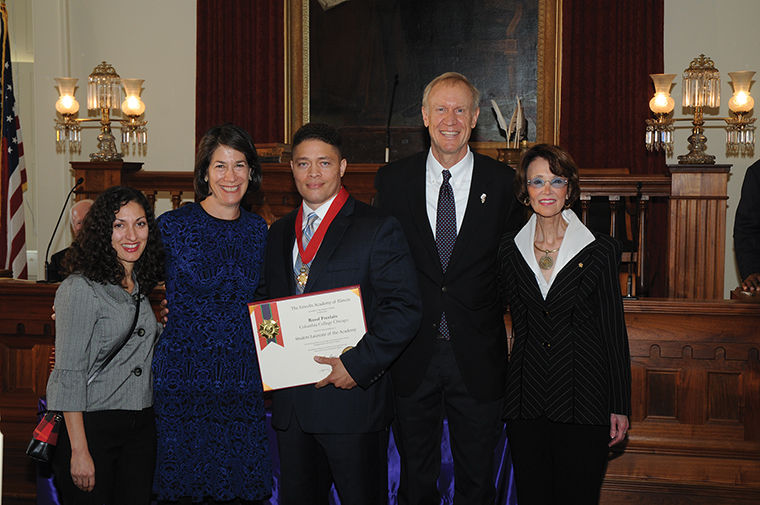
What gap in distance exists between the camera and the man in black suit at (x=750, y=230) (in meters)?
3.44

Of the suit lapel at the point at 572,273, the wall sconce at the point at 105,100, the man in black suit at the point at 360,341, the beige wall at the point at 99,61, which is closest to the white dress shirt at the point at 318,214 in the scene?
the man in black suit at the point at 360,341

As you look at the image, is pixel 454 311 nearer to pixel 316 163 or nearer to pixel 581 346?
pixel 581 346

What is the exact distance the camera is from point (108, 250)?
2.49m

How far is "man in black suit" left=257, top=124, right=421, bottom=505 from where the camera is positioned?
2453 mm

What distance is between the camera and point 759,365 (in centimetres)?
360

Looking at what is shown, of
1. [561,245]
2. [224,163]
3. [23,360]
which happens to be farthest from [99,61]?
[561,245]

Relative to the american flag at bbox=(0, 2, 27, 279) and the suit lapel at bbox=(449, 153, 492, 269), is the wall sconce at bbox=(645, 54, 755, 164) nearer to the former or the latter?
the suit lapel at bbox=(449, 153, 492, 269)

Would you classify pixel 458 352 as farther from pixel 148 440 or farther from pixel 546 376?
pixel 148 440

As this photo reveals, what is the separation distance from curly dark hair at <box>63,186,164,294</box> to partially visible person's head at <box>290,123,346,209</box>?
22.2 inches

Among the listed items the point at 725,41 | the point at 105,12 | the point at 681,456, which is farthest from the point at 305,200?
the point at 105,12

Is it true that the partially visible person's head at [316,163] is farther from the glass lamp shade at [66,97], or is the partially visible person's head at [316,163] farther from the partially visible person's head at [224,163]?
the glass lamp shade at [66,97]

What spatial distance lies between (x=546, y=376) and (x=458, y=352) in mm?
342

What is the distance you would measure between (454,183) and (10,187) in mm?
5632

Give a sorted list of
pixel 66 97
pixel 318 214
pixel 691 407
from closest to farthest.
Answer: pixel 318 214, pixel 691 407, pixel 66 97
